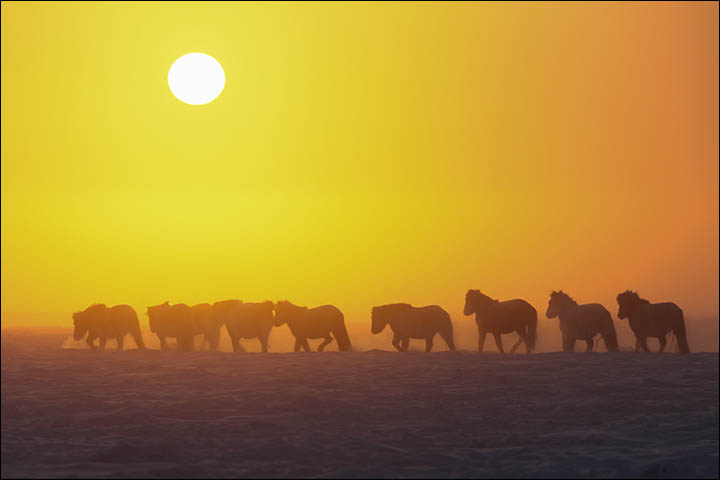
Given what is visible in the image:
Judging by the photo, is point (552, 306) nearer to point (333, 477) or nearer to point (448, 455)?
point (448, 455)

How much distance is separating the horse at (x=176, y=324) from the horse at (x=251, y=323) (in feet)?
5.62

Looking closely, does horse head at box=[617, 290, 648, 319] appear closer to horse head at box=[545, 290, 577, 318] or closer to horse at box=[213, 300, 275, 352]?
horse head at box=[545, 290, 577, 318]

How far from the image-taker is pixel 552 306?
28.9 meters

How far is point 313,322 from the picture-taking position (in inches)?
1182

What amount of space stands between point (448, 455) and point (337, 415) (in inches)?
125

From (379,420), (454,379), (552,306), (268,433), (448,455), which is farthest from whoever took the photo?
(552,306)

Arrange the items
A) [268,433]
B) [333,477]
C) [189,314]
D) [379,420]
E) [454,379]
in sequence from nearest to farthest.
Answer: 1. [333,477]
2. [268,433]
3. [379,420]
4. [454,379]
5. [189,314]

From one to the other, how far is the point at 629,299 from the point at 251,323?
37.4ft

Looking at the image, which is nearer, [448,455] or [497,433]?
[448,455]

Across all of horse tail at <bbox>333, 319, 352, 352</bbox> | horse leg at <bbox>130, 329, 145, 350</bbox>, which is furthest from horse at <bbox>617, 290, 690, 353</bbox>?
horse leg at <bbox>130, 329, 145, 350</bbox>

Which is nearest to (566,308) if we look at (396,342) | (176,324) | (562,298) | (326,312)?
(562,298)

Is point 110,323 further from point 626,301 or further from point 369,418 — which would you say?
point 369,418

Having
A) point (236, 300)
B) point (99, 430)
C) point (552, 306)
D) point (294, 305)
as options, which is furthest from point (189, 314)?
point (99, 430)

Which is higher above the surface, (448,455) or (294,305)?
Result: (294,305)
